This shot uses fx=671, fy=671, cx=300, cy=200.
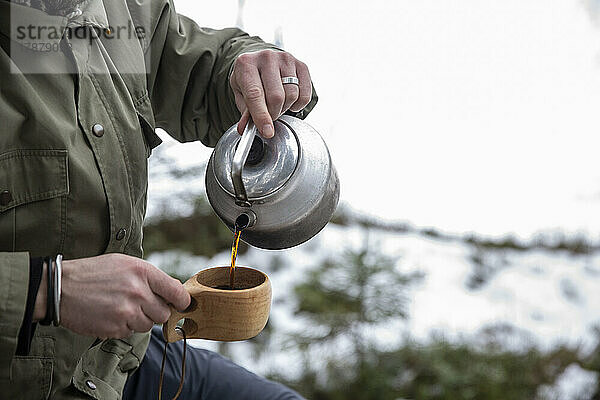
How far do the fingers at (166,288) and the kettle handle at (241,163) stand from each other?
224mm

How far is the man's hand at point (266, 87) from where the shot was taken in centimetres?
134

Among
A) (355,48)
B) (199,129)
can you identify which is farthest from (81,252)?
(355,48)

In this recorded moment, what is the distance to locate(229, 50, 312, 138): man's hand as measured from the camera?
4.41ft

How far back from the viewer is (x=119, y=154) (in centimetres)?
133

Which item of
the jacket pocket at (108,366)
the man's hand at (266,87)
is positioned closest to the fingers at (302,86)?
the man's hand at (266,87)

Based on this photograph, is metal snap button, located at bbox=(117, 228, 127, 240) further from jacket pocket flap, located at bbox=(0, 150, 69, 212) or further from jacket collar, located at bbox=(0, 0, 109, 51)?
jacket collar, located at bbox=(0, 0, 109, 51)

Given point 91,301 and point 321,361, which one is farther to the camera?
point 321,361

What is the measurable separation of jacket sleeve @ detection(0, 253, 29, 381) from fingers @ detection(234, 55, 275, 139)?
1.67 feet

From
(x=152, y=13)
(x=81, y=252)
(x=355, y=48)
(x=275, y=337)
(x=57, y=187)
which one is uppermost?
(x=152, y=13)

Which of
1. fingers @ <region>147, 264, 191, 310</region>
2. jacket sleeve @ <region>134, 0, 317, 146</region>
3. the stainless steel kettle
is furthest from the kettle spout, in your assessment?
jacket sleeve @ <region>134, 0, 317, 146</region>

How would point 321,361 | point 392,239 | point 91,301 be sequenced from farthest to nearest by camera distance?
point 392,239 → point 321,361 → point 91,301

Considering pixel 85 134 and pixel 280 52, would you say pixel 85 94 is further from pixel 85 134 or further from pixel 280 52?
pixel 280 52

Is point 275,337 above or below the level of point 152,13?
below

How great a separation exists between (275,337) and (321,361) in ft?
0.99
